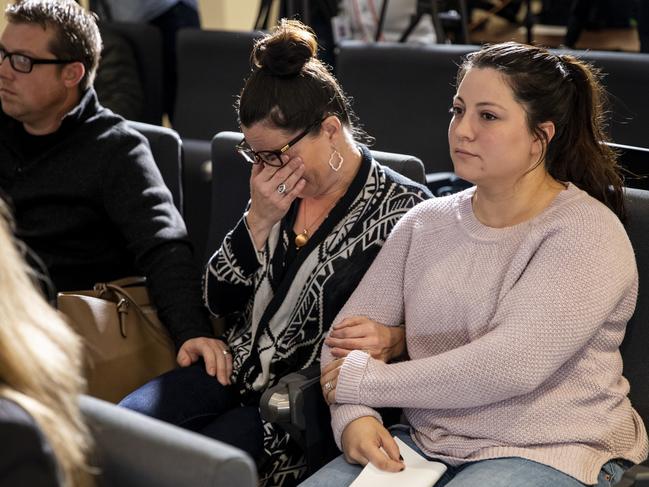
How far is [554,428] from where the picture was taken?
1.51m

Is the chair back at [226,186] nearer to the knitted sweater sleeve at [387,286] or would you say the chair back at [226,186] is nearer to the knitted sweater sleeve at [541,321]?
the knitted sweater sleeve at [387,286]

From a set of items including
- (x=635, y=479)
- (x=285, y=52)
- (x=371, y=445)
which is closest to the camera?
(x=635, y=479)

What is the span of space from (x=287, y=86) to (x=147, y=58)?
6.56ft

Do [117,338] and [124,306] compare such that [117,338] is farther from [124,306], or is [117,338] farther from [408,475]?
[408,475]

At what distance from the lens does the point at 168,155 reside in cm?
241

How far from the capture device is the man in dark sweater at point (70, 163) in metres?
2.16

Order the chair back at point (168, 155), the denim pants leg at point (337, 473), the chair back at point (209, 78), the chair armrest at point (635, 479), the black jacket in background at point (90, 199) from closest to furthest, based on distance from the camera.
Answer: the chair armrest at point (635, 479) → the denim pants leg at point (337, 473) → the black jacket in background at point (90, 199) → the chair back at point (168, 155) → the chair back at point (209, 78)

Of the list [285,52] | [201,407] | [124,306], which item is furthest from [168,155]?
[201,407]

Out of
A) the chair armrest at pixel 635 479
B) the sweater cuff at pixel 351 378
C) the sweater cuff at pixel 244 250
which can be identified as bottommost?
the sweater cuff at pixel 351 378

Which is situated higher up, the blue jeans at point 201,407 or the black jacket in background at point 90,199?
the black jacket in background at point 90,199

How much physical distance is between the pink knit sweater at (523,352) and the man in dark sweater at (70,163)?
683 millimetres

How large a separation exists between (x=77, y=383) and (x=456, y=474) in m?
0.77

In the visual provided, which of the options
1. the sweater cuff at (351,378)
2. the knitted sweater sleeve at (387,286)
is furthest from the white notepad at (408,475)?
the knitted sweater sleeve at (387,286)

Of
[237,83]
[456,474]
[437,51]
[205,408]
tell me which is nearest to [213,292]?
[205,408]
